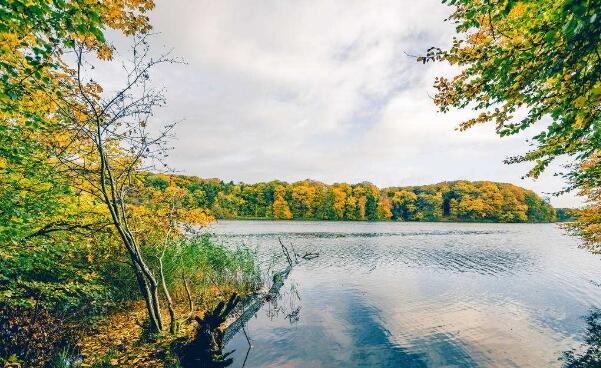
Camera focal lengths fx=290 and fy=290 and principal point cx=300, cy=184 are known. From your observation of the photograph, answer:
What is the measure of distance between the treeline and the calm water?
76.0 m

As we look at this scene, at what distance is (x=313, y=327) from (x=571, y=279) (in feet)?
70.4

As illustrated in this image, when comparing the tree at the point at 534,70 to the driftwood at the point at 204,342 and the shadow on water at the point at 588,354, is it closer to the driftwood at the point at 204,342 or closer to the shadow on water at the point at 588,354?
the shadow on water at the point at 588,354

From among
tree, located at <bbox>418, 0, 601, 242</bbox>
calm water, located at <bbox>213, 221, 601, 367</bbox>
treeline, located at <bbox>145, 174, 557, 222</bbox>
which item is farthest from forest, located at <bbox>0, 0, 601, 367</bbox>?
treeline, located at <bbox>145, 174, 557, 222</bbox>

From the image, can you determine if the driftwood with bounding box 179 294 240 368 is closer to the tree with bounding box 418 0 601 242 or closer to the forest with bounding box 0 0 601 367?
the forest with bounding box 0 0 601 367


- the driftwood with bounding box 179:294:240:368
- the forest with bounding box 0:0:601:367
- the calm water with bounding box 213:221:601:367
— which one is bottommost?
the calm water with bounding box 213:221:601:367

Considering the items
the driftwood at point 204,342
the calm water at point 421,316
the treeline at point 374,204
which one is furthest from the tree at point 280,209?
the driftwood at point 204,342

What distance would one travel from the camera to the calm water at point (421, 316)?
9734 millimetres

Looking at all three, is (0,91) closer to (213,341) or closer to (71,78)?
(71,78)

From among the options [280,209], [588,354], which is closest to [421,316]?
[588,354]

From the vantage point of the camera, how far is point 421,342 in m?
10.7

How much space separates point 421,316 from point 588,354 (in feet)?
18.2

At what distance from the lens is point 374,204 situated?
10106 cm

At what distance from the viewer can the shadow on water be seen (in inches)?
368

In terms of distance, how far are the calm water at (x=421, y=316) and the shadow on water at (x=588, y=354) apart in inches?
11.1
